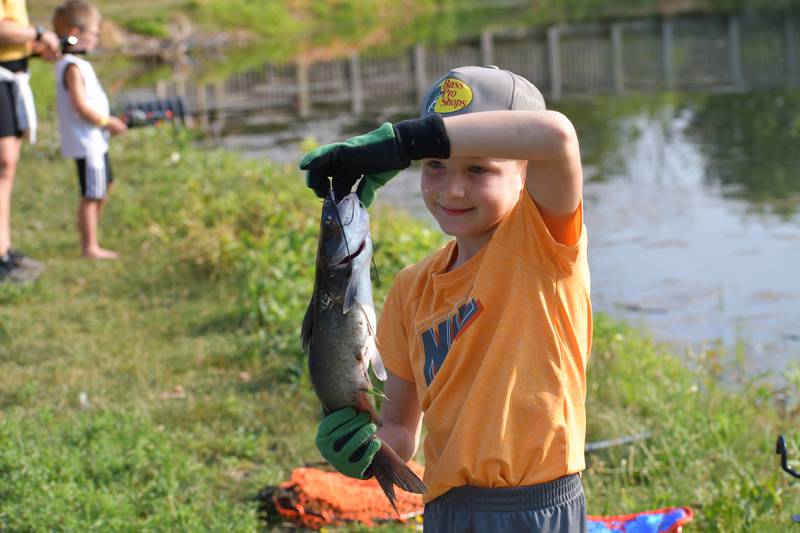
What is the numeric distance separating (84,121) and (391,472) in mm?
6517

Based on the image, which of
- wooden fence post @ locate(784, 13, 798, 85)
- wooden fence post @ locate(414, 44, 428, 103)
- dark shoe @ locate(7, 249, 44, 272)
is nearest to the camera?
dark shoe @ locate(7, 249, 44, 272)

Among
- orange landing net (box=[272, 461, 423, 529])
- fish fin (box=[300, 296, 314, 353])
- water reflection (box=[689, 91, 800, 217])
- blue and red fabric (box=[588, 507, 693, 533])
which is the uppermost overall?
fish fin (box=[300, 296, 314, 353])

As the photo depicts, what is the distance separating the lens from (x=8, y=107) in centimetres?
791

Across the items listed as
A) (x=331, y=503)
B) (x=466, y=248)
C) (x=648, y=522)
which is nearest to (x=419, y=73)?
(x=331, y=503)

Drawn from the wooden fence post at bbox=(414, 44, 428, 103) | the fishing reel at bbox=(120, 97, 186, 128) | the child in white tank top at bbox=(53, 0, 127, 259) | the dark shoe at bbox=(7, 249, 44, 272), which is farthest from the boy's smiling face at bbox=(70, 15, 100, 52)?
the wooden fence post at bbox=(414, 44, 428, 103)

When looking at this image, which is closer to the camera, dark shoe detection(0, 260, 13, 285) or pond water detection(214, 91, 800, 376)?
pond water detection(214, 91, 800, 376)

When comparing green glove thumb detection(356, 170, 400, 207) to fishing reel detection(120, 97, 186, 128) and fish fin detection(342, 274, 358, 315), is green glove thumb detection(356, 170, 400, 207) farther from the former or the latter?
fishing reel detection(120, 97, 186, 128)

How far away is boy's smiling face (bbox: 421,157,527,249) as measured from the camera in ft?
8.86

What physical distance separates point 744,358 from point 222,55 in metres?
27.8

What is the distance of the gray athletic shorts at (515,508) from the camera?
2.71 meters

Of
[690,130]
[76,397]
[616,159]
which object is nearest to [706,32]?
[690,130]

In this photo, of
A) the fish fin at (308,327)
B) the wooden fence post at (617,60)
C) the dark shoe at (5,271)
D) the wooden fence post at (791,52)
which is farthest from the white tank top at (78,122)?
the wooden fence post at (791,52)

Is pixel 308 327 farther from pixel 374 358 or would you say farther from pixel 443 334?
pixel 443 334

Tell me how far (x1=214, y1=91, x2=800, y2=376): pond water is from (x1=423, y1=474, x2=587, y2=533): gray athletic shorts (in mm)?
3716
